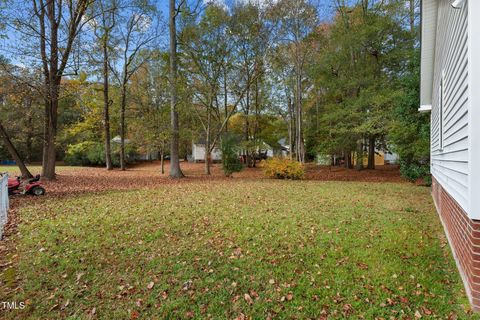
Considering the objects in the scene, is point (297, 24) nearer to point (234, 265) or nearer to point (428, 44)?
point (428, 44)

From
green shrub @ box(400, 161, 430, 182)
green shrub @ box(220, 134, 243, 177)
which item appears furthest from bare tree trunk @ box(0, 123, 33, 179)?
green shrub @ box(400, 161, 430, 182)

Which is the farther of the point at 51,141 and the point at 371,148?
the point at 371,148

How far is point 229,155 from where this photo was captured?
1600 cm

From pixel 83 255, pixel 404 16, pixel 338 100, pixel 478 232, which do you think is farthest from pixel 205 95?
pixel 478 232

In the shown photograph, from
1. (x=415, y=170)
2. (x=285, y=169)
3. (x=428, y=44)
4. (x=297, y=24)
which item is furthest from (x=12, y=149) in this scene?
(x=415, y=170)

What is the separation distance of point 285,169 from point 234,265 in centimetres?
1175

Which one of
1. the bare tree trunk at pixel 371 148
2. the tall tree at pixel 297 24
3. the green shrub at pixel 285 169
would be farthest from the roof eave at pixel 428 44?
the bare tree trunk at pixel 371 148

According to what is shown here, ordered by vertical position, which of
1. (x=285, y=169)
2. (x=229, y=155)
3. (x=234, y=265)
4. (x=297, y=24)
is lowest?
(x=234, y=265)

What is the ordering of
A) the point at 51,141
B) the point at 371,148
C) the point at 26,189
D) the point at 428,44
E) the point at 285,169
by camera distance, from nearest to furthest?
the point at 428,44 < the point at 26,189 < the point at 51,141 < the point at 285,169 < the point at 371,148

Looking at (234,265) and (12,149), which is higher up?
(12,149)

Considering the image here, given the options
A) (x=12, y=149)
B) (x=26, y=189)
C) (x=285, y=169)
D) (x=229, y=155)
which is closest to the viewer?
(x=26, y=189)

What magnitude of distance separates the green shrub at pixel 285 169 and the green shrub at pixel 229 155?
77.8 inches

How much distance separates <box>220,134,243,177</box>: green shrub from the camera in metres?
15.9

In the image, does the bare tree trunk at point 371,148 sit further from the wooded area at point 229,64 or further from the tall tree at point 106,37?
the tall tree at point 106,37
